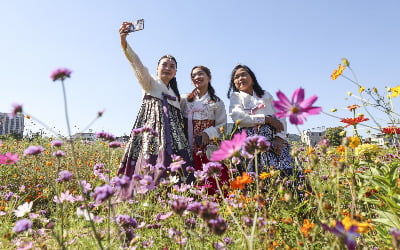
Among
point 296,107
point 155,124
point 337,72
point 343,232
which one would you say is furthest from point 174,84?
point 343,232

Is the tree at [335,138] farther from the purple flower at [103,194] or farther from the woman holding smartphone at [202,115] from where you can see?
the woman holding smartphone at [202,115]

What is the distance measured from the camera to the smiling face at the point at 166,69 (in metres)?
3.00

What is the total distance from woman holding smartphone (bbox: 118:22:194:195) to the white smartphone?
3 centimetres

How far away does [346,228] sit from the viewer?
680 millimetres

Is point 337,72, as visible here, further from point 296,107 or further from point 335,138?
point 335,138

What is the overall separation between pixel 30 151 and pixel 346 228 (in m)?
1.09

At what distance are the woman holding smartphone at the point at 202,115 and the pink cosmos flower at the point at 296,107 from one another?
1.96 meters

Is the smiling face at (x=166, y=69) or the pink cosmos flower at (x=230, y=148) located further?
the smiling face at (x=166, y=69)

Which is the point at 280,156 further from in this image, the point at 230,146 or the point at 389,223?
the point at 230,146

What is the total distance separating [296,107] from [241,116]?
183 centimetres

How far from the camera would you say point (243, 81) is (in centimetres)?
288

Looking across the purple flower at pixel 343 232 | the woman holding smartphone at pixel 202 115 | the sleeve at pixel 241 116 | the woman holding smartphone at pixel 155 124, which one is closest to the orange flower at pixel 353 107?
the sleeve at pixel 241 116

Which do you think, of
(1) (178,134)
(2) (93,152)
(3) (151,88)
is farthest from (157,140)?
(2) (93,152)

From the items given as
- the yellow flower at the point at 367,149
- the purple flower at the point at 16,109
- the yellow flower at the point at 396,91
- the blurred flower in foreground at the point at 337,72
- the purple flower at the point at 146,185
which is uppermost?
the blurred flower in foreground at the point at 337,72
